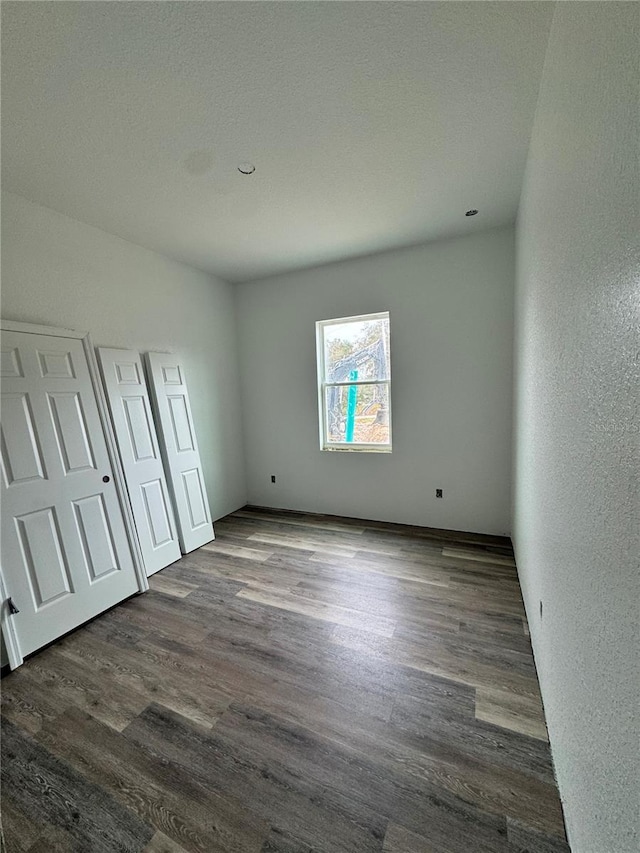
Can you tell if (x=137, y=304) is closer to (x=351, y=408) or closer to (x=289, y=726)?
(x=351, y=408)

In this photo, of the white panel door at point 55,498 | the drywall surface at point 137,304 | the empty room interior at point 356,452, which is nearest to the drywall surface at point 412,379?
the empty room interior at point 356,452

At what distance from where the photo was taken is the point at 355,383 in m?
3.59

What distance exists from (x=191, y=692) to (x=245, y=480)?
9.19 feet

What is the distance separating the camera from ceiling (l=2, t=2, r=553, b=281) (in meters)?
1.18

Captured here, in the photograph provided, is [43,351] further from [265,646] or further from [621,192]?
[621,192]

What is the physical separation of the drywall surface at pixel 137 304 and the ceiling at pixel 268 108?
22 centimetres

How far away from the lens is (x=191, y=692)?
1635 millimetres

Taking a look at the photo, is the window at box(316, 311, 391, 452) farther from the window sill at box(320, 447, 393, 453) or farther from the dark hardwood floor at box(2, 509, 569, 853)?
the dark hardwood floor at box(2, 509, 569, 853)

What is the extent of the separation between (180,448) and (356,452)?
1.84 meters

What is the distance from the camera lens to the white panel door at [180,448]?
9.91ft

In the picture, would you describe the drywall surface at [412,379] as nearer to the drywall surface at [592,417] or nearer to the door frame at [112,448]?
the drywall surface at [592,417]

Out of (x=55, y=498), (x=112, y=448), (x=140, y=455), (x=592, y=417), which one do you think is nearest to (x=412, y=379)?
(x=592, y=417)

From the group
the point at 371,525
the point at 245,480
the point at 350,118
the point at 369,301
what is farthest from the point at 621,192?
the point at 245,480

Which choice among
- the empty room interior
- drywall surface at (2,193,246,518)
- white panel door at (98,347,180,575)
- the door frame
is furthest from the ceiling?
white panel door at (98,347,180,575)
